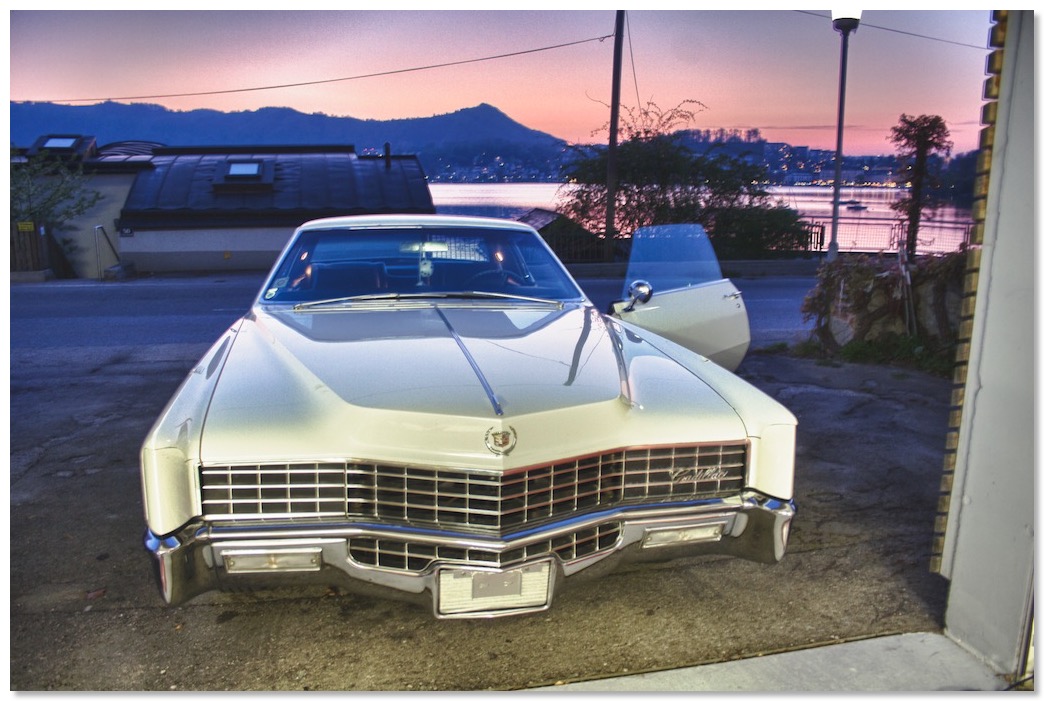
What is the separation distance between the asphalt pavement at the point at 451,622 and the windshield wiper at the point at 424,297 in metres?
1.35

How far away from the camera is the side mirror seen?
4699mm

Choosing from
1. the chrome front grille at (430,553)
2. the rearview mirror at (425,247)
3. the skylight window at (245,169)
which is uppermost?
the skylight window at (245,169)

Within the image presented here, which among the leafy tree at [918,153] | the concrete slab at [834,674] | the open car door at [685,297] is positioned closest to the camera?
the concrete slab at [834,674]

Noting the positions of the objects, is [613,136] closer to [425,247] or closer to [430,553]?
[425,247]

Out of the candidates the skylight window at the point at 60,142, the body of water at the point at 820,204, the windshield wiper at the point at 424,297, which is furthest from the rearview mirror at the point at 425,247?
the skylight window at the point at 60,142

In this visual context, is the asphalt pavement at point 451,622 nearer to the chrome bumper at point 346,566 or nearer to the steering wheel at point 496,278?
the chrome bumper at point 346,566

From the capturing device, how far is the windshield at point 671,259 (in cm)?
573

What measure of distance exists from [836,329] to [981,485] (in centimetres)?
590

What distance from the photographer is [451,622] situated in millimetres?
3260

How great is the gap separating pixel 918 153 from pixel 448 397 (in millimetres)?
16375

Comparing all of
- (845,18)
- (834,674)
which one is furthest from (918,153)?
(834,674)

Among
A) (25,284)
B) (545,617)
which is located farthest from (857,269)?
(25,284)

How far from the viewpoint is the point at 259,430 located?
110 inches

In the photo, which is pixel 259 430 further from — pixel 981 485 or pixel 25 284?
pixel 25 284
